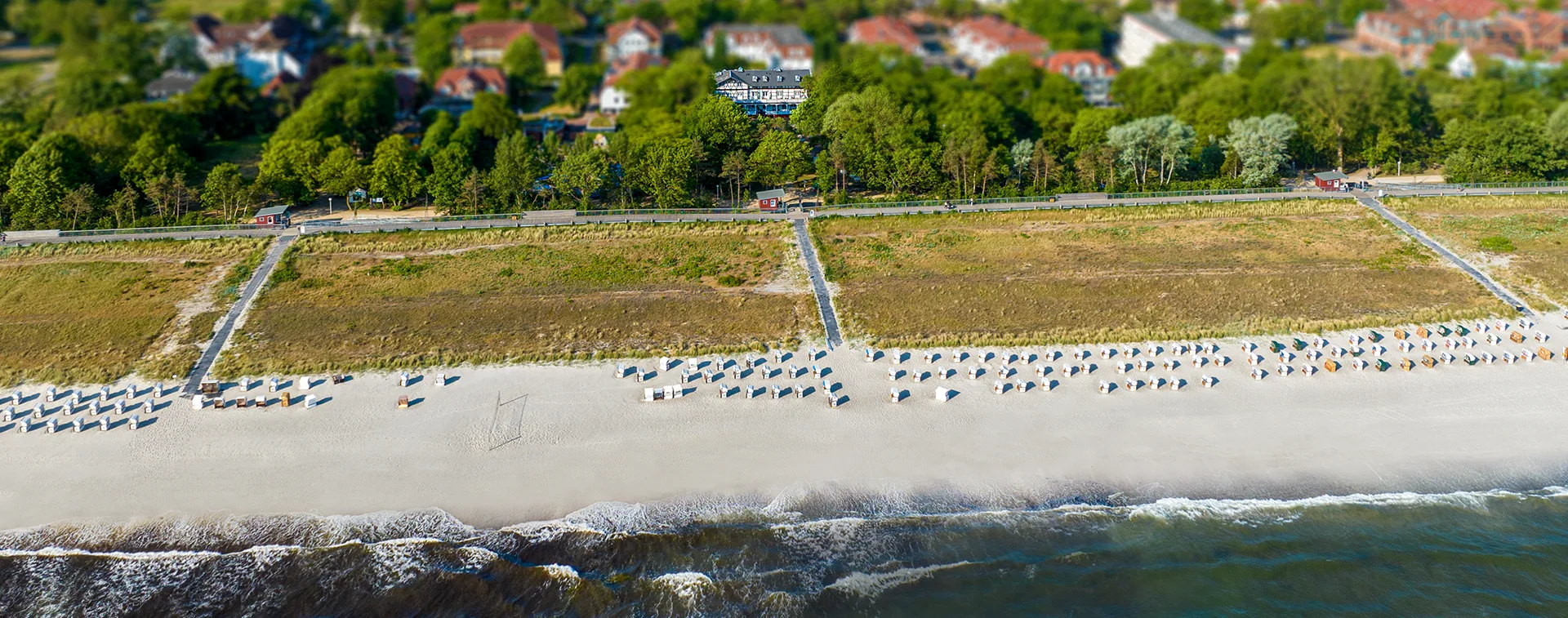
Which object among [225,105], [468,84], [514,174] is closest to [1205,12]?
[468,84]

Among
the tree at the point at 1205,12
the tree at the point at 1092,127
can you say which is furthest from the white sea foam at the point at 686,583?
the tree at the point at 1205,12

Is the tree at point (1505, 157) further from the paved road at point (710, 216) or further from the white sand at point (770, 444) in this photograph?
the white sand at point (770, 444)

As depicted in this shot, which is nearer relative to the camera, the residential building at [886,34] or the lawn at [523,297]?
the lawn at [523,297]

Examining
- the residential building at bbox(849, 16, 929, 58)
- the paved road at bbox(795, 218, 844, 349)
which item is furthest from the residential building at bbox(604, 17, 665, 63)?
the paved road at bbox(795, 218, 844, 349)

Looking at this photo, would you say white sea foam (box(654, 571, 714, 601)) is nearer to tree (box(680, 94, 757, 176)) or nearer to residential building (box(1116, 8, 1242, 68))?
tree (box(680, 94, 757, 176))

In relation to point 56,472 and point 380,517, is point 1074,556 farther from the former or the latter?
point 56,472

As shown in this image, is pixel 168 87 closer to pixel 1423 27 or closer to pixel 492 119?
pixel 492 119
